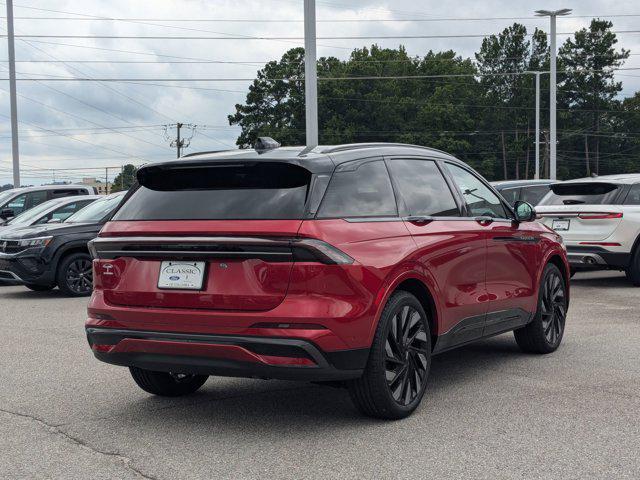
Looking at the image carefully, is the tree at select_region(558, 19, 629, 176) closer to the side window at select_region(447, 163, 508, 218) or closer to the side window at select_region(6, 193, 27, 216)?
the side window at select_region(6, 193, 27, 216)

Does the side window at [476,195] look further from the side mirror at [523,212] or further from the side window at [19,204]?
the side window at [19,204]

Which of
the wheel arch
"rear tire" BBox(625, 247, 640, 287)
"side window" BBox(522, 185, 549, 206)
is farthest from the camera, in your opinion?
"side window" BBox(522, 185, 549, 206)

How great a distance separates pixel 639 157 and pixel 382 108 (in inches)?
1128

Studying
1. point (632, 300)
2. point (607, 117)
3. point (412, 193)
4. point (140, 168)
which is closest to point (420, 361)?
point (412, 193)

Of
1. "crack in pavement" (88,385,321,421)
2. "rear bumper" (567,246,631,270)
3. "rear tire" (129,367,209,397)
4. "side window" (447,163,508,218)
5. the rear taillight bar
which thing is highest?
"side window" (447,163,508,218)

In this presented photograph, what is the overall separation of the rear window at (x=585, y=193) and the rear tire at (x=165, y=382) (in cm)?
833

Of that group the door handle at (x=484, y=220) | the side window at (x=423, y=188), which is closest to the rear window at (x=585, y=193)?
the door handle at (x=484, y=220)

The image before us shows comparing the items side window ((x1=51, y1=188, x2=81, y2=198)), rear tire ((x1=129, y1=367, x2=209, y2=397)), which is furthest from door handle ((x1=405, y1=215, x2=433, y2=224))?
side window ((x1=51, y1=188, x2=81, y2=198))

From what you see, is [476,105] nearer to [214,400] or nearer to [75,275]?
[75,275]

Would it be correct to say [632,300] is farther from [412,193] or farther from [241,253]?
[241,253]

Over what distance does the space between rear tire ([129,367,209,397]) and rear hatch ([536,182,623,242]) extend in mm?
7633

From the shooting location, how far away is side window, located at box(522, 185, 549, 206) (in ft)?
51.7

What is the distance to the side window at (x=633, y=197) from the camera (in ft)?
42.8

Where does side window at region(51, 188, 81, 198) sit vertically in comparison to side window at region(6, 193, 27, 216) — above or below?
above
